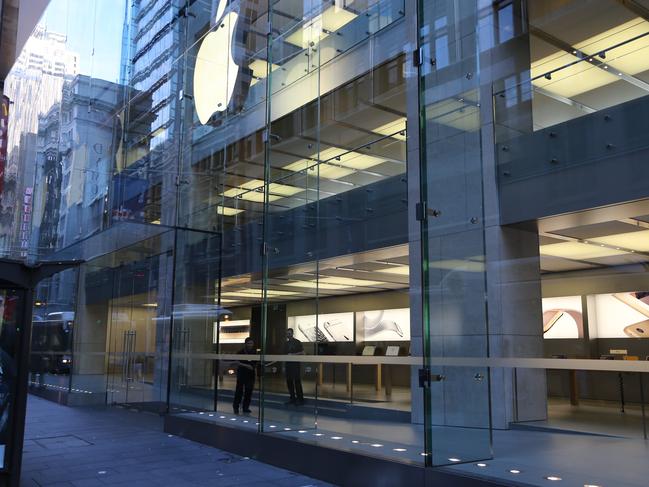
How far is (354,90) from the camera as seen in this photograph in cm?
1091

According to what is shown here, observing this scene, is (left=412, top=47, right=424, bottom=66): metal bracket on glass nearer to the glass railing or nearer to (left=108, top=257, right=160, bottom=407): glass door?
the glass railing

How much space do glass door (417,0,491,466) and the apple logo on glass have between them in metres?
6.20

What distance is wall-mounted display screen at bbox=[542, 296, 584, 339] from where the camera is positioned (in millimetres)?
6570

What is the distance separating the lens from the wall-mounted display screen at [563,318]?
6.57m

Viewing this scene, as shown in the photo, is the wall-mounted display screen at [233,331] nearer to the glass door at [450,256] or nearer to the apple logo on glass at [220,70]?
the apple logo on glass at [220,70]

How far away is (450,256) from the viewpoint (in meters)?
5.14

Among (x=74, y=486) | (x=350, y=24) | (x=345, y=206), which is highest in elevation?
(x=350, y=24)

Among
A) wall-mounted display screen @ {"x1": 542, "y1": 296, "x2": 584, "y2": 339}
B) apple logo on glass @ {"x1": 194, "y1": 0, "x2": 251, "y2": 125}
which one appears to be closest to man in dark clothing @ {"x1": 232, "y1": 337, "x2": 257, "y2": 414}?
wall-mounted display screen @ {"x1": 542, "y1": 296, "x2": 584, "y2": 339}

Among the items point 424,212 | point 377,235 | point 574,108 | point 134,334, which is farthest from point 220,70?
point 424,212

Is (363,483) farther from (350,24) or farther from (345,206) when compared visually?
(350,24)

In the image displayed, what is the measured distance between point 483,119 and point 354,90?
4.14 meters

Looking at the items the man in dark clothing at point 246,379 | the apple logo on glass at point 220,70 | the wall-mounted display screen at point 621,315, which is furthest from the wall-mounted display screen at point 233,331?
the wall-mounted display screen at point 621,315

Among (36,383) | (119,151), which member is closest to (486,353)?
(119,151)

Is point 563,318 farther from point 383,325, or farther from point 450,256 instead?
point 383,325
